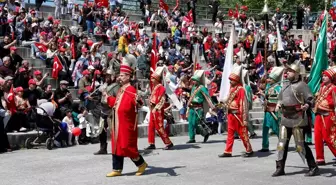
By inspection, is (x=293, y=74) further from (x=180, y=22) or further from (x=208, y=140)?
(x=180, y=22)

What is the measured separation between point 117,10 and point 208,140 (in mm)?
14005

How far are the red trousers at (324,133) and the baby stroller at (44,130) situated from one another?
6.36 meters

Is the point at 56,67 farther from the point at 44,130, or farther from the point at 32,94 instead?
the point at 44,130

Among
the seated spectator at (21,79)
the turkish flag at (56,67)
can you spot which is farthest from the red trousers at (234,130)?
the turkish flag at (56,67)

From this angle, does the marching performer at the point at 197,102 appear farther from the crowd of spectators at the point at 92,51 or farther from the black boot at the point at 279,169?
the black boot at the point at 279,169

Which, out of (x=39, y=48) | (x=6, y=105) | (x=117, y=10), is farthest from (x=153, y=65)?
(x=117, y=10)

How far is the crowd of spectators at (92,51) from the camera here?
16000mm

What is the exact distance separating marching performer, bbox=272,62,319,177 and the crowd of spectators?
3928mm

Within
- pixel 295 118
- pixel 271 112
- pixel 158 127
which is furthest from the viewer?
pixel 158 127

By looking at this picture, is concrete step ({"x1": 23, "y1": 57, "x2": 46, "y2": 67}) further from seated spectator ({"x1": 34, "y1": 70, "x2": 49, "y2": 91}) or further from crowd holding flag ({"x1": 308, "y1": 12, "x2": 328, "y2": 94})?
crowd holding flag ({"x1": 308, "y1": 12, "x2": 328, "y2": 94})

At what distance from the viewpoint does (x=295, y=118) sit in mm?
10492

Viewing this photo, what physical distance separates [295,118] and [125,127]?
2.91 meters

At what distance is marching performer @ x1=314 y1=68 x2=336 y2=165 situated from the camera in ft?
37.1

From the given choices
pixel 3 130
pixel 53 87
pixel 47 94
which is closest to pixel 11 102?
pixel 3 130
